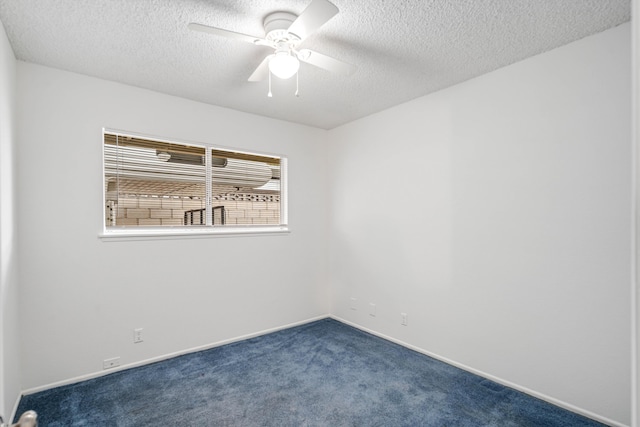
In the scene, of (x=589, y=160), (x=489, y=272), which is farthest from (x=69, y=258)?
(x=589, y=160)

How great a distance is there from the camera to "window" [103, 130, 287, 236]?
9.82ft

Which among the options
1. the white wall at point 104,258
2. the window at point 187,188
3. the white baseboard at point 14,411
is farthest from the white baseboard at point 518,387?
the white baseboard at point 14,411

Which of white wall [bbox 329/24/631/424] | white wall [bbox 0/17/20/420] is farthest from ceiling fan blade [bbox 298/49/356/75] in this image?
white wall [bbox 0/17/20/420]

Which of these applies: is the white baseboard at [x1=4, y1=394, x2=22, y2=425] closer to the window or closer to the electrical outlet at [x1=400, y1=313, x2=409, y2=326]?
the window

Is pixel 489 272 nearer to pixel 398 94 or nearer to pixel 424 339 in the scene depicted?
pixel 424 339

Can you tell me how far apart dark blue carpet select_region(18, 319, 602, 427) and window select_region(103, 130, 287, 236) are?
1277 millimetres

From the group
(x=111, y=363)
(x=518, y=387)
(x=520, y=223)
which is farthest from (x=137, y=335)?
(x=520, y=223)

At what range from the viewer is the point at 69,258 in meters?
2.64

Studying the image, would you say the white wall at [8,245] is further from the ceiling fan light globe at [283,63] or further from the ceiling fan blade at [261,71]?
the ceiling fan light globe at [283,63]

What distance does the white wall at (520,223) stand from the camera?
82.4 inches

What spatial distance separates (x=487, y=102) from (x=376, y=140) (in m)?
1.25

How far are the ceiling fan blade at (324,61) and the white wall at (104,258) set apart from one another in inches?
67.0

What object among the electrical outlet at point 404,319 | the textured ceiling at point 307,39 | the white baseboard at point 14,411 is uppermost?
the textured ceiling at point 307,39

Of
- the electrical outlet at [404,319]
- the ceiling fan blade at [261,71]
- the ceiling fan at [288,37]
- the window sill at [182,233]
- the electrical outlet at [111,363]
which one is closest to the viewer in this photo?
the ceiling fan at [288,37]
